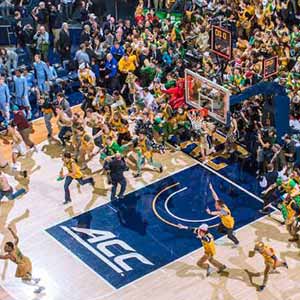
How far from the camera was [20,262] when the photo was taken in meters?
19.3

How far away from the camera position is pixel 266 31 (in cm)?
2816

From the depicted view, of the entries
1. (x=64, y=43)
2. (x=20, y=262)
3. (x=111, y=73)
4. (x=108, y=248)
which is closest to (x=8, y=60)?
(x=64, y=43)

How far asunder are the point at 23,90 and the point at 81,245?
21.8 feet

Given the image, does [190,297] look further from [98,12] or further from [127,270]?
[98,12]

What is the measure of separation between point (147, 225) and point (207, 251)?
2717 millimetres

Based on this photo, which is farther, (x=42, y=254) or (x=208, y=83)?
(x=208, y=83)

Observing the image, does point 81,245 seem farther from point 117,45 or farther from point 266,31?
point 266,31

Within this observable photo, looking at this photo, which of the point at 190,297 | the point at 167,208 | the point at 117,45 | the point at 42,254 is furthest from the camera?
the point at 117,45

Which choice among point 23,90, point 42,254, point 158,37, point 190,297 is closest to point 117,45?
point 158,37

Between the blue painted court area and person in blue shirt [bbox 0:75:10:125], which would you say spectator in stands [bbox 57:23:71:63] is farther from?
the blue painted court area

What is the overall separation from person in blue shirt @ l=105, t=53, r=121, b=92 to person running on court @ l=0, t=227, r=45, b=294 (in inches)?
358

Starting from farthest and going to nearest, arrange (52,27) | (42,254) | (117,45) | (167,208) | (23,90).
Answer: (52,27), (117,45), (23,90), (167,208), (42,254)

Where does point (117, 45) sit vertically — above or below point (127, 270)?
above

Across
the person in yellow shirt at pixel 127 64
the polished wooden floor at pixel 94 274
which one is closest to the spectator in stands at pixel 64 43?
the person in yellow shirt at pixel 127 64
